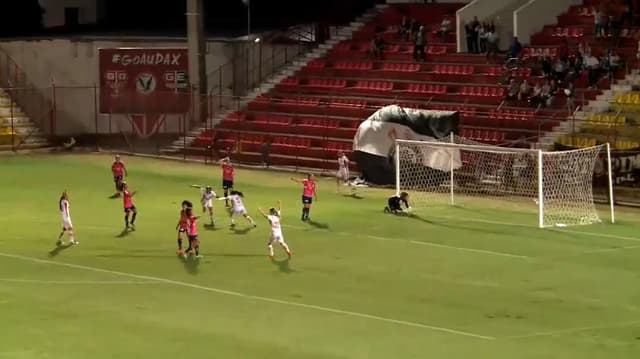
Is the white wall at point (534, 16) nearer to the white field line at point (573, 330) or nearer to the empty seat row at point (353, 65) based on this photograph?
the empty seat row at point (353, 65)

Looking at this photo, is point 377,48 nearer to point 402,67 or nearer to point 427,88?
point 402,67

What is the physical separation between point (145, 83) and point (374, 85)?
9841 millimetres

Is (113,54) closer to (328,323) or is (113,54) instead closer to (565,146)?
A: (565,146)

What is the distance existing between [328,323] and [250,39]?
37.7 meters

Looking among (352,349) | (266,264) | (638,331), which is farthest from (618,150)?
(352,349)

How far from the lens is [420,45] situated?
5791cm

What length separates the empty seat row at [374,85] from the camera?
57656mm

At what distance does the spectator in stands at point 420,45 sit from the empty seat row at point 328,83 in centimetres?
328

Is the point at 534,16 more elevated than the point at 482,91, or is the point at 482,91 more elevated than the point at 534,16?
the point at 534,16

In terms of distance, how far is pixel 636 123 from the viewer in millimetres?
47625

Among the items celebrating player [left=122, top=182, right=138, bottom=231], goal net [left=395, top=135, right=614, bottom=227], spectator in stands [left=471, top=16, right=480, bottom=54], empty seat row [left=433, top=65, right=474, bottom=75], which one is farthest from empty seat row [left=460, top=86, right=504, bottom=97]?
celebrating player [left=122, top=182, right=138, bottom=231]

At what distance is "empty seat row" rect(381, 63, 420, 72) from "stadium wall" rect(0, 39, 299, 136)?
6.70 m

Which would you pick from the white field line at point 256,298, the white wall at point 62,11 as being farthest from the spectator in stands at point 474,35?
the white field line at point 256,298

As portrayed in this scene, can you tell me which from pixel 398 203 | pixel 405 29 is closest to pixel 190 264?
pixel 398 203
